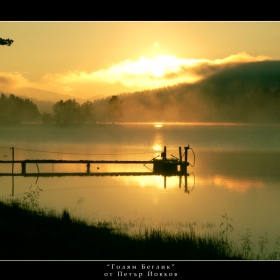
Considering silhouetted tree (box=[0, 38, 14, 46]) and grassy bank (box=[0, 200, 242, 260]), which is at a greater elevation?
silhouetted tree (box=[0, 38, 14, 46])

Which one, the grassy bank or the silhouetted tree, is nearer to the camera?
the grassy bank

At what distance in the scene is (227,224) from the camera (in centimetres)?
1814

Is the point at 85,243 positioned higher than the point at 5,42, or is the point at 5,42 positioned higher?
the point at 5,42

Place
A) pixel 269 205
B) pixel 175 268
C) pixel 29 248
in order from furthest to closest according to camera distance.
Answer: pixel 269 205, pixel 29 248, pixel 175 268

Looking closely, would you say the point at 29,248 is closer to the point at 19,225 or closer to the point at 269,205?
the point at 19,225

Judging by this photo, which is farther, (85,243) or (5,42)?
(5,42)

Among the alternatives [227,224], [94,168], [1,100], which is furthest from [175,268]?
[1,100]

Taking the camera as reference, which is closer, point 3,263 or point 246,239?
point 3,263

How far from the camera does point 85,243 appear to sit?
11.9 m

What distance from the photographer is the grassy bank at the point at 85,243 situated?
10.8 meters

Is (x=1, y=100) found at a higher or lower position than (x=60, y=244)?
higher

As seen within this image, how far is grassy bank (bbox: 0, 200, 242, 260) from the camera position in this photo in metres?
10.8

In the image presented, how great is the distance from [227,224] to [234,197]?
7.58m

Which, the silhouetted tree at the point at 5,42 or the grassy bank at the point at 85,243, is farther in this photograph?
the silhouetted tree at the point at 5,42
